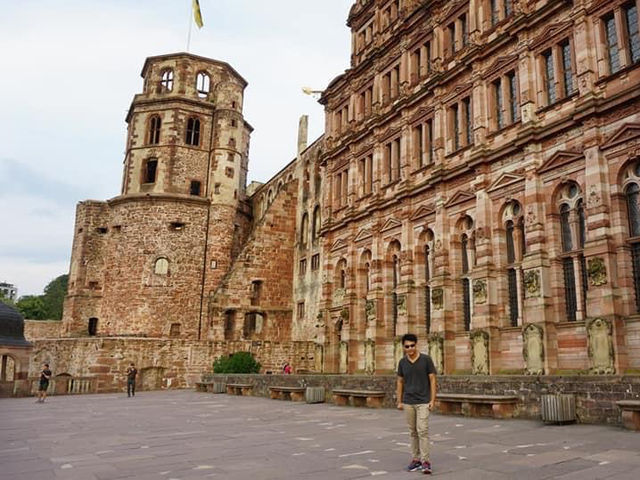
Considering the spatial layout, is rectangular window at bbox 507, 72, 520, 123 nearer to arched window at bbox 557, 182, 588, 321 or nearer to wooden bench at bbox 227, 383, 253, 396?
arched window at bbox 557, 182, 588, 321

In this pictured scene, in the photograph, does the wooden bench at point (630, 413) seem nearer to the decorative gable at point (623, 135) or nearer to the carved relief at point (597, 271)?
the carved relief at point (597, 271)

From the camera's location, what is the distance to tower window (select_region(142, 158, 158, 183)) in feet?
144

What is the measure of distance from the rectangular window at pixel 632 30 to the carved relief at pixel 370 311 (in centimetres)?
1513

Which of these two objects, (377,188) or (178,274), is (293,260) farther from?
(377,188)

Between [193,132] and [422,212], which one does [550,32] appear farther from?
[193,132]

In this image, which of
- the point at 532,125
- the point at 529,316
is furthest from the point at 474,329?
the point at 532,125

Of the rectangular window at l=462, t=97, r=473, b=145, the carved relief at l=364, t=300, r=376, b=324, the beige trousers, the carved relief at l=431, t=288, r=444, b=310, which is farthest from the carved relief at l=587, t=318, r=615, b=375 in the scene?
the carved relief at l=364, t=300, r=376, b=324

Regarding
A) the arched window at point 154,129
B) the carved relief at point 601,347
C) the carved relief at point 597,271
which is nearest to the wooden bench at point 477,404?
the carved relief at point 601,347

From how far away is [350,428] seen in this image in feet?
38.0

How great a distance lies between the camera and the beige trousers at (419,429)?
6820mm

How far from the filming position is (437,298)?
22750mm

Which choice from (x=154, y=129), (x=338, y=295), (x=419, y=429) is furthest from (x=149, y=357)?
(x=419, y=429)

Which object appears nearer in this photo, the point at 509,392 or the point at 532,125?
the point at 509,392

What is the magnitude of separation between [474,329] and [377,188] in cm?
1062
